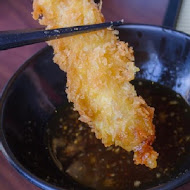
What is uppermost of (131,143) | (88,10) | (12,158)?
(88,10)

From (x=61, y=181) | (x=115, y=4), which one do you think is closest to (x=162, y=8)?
(x=115, y=4)

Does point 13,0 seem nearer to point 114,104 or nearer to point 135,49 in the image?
point 135,49

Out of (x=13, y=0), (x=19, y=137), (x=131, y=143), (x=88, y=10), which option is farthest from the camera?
(x=13, y=0)

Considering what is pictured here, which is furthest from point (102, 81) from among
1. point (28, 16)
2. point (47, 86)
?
point (28, 16)

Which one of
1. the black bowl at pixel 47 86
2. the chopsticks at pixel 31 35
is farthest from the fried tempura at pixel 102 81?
the black bowl at pixel 47 86

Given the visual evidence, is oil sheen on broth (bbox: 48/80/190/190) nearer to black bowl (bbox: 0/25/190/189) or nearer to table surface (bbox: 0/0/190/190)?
black bowl (bbox: 0/25/190/189)

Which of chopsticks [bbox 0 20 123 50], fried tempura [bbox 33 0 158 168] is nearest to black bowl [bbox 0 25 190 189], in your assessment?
fried tempura [bbox 33 0 158 168]

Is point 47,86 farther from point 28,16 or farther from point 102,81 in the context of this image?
point 28,16
